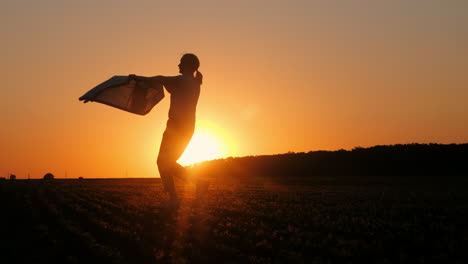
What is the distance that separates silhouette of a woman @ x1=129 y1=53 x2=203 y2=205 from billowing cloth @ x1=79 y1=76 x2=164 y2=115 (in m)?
0.42

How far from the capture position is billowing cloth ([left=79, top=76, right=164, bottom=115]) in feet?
30.9

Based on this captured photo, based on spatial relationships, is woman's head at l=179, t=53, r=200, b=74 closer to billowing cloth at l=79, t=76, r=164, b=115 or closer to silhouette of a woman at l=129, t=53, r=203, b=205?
silhouette of a woman at l=129, t=53, r=203, b=205

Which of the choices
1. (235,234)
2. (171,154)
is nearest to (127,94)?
(171,154)

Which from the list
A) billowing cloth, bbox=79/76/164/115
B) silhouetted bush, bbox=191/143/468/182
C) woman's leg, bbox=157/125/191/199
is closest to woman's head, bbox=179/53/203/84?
billowing cloth, bbox=79/76/164/115

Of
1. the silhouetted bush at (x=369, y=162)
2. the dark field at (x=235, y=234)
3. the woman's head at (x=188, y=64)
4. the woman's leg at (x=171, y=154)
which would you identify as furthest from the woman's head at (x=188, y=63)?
the silhouetted bush at (x=369, y=162)

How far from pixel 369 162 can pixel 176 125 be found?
32777mm

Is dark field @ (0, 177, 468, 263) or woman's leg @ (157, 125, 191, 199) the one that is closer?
dark field @ (0, 177, 468, 263)

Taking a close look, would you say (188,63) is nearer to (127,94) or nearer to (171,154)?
(127,94)

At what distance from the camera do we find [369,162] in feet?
130

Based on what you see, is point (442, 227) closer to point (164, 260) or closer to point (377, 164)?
point (164, 260)

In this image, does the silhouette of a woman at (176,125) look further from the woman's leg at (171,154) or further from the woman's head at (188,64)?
the woman's head at (188,64)

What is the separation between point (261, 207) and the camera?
9453 millimetres

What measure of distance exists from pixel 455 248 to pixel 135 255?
10.2ft

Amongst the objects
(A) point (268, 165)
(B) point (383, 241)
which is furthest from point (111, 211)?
(A) point (268, 165)
